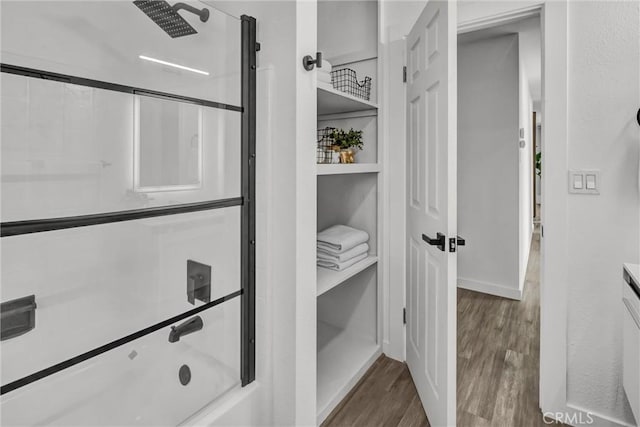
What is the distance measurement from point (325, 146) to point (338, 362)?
4.11ft

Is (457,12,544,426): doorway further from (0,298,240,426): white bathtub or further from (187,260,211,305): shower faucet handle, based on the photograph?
(187,260,211,305): shower faucet handle

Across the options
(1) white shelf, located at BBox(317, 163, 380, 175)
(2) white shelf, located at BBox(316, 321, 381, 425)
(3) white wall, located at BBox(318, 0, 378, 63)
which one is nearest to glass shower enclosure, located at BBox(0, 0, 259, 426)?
(1) white shelf, located at BBox(317, 163, 380, 175)

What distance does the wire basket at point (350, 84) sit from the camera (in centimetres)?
205

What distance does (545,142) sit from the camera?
5.66ft

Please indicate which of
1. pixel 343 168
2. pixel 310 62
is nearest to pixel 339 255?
pixel 343 168

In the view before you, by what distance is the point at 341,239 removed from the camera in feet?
6.62

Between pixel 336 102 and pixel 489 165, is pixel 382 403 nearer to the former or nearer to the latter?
pixel 336 102

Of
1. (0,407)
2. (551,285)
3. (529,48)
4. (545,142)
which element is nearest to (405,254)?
(551,285)

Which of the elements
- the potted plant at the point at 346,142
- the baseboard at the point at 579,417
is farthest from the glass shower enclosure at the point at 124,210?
the baseboard at the point at 579,417

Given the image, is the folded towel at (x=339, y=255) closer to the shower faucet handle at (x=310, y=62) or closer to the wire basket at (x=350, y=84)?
the wire basket at (x=350, y=84)

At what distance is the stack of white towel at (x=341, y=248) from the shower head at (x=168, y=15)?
1239mm

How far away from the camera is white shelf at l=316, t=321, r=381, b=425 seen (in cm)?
181

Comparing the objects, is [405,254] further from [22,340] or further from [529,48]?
[529,48]

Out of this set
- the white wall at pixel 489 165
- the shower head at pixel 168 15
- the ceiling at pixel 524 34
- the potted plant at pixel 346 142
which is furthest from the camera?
the white wall at pixel 489 165
